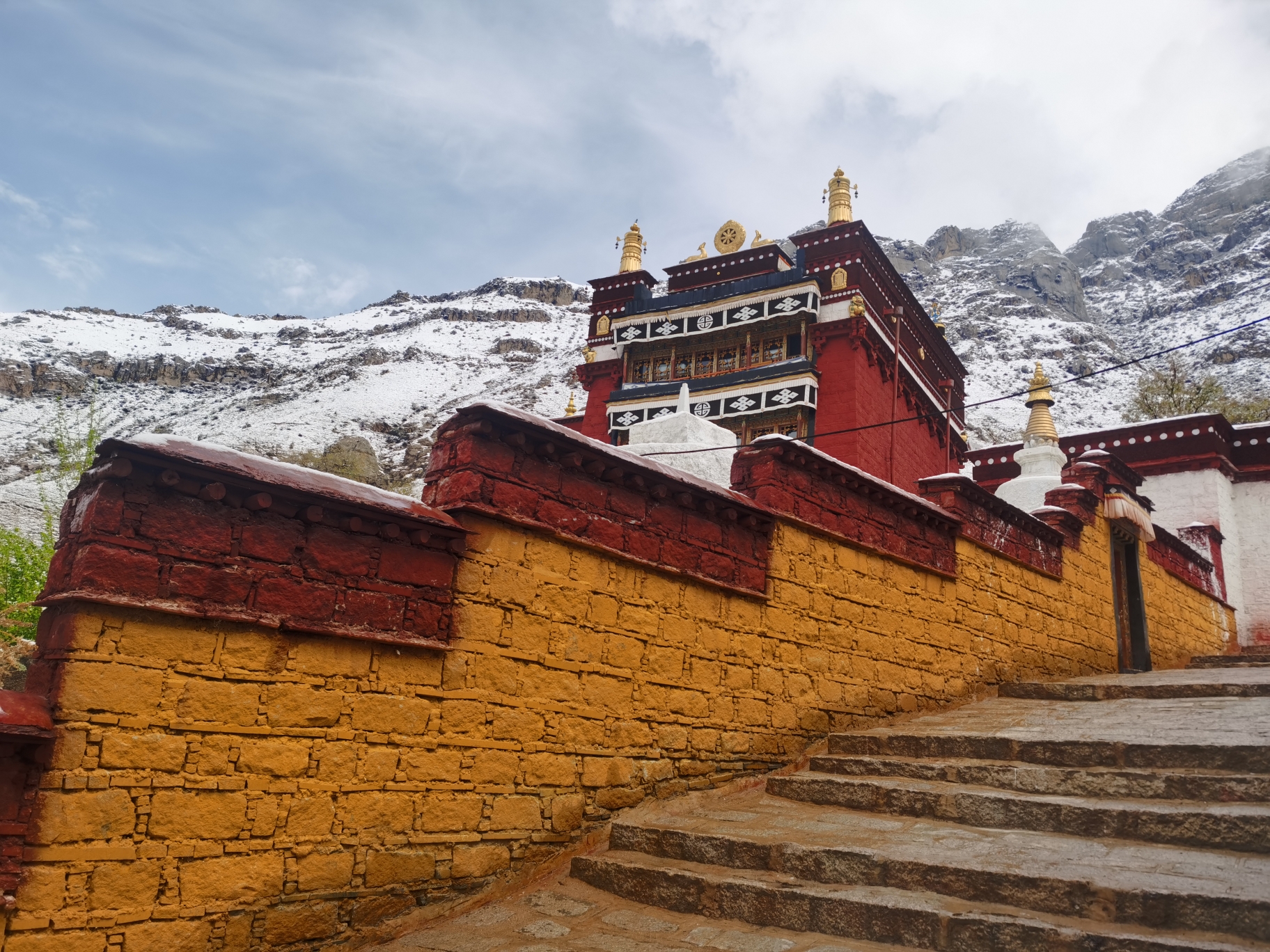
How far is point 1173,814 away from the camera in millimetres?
4156

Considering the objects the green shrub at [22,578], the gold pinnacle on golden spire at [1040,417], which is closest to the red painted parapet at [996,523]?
the gold pinnacle on golden spire at [1040,417]

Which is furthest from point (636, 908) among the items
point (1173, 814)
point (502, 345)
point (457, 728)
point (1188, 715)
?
point (502, 345)

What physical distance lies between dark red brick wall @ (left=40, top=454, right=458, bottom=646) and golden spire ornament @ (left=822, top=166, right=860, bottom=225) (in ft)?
75.0

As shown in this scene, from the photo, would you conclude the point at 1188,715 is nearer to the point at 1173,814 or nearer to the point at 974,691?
the point at 974,691

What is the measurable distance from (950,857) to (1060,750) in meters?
1.79

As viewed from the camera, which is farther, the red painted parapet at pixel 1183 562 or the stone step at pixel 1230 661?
the red painted parapet at pixel 1183 562

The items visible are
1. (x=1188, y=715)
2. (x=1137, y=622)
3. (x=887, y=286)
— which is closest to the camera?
(x=1188, y=715)

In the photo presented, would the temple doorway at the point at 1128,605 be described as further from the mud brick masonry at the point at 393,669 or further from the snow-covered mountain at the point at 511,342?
the snow-covered mountain at the point at 511,342

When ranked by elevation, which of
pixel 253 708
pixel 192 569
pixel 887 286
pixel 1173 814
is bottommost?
pixel 1173 814

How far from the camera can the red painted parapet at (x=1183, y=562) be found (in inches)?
468

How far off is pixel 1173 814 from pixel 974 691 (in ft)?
12.3

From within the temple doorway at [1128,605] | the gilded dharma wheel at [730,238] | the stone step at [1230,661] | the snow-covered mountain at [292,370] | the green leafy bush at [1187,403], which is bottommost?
the stone step at [1230,661]

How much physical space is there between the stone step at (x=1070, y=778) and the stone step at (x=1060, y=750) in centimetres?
10

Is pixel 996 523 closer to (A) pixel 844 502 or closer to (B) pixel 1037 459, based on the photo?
(A) pixel 844 502
